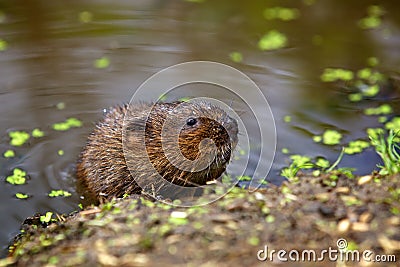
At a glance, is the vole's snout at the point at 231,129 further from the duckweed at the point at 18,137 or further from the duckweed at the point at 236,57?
the duckweed at the point at 236,57

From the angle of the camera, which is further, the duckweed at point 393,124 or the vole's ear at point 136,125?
the duckweed at point 393,124

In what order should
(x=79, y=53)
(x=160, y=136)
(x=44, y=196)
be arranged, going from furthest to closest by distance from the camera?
1. (x=79, y=53)
2. (x=44, y=196)
3. (x=160, y=136)

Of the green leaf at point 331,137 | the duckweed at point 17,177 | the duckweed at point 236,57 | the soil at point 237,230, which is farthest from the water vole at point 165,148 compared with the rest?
the duckweed at point 236,57

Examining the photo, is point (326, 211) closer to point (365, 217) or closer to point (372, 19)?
point (365, 217)

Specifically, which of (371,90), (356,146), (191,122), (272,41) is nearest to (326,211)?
(191,122)

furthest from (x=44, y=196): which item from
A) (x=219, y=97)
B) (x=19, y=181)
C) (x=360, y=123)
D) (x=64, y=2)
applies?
(x=64, y=2)

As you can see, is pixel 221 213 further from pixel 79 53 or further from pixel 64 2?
pixel 64 2

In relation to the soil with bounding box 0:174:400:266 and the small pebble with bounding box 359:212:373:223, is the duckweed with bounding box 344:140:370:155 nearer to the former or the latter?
the soil with bounding box 0:174:400:266
